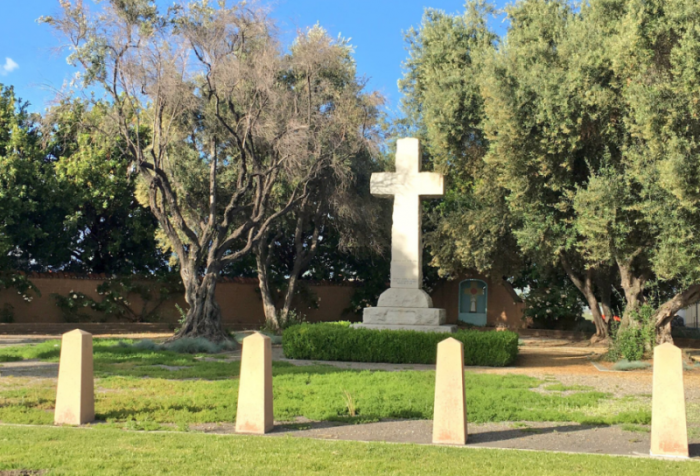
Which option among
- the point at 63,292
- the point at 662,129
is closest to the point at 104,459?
the point at 662,129

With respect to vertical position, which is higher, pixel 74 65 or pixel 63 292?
pixel 74 65

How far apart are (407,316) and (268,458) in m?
9.36

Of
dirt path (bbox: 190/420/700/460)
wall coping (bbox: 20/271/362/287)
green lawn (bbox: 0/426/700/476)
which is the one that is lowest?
dirt path (bbox: 190/420/700/460)

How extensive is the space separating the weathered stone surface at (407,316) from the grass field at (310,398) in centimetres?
289

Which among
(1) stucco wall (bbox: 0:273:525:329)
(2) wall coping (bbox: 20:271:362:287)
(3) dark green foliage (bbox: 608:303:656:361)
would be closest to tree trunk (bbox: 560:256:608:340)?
(3) dark green foliage (bbox: 608:303:656:361)

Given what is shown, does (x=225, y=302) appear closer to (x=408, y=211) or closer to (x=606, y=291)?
(x=408, y=211)

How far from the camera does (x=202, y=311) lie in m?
17.0

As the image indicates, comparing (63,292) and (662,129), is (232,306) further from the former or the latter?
(662,129)

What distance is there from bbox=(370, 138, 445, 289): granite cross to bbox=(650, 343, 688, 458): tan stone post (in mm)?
8513

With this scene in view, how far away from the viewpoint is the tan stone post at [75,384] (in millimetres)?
7289

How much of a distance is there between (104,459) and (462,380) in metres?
3.36

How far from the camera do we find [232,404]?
8.37 m

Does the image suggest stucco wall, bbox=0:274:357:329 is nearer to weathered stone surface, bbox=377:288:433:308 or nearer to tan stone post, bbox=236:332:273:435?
weathered stone surface, bbox=377:288:433:308

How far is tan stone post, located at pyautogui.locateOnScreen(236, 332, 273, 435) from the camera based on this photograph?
6.95 metres
